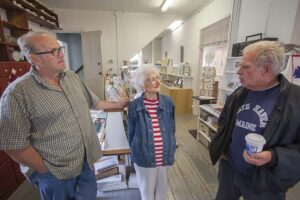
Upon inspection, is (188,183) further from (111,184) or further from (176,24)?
(176,24)

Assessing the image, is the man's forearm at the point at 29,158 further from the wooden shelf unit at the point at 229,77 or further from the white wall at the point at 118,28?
the white wall at the point at 118,28

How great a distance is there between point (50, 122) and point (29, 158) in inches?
8.8

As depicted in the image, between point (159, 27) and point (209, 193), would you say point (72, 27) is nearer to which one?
point (159, 27)

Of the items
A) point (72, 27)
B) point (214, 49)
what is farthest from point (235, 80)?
point (72, 27)

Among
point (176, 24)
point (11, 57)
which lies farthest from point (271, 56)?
point (176, 24)

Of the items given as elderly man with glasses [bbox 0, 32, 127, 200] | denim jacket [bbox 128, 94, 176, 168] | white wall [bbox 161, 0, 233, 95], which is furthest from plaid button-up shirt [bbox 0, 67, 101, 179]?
white wall [bbox 161, 0, 233, 95]

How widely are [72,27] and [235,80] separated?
4983 mm

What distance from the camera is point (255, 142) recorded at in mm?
812

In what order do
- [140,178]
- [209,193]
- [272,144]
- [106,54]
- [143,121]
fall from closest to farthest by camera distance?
[272,144] < [143,121] < [140,178] < [209,193] < [106,54]

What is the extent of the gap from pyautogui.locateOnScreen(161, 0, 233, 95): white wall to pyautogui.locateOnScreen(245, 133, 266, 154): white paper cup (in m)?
3.39

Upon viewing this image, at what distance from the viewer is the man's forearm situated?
2.93 ft

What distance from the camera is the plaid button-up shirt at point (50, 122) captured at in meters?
0.85

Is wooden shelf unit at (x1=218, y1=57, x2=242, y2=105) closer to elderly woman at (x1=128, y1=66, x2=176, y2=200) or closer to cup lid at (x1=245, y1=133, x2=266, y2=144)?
elderly woman at (x1=128, y1=66, x2=176, y2=200)

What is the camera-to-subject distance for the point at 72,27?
515 cm
